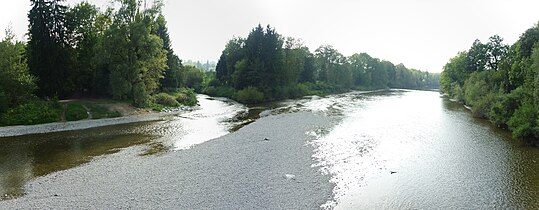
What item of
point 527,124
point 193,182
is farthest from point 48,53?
point 527,124

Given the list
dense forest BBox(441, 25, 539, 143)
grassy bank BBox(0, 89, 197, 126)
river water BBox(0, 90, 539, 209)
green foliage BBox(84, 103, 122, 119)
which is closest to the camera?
river water BBox(0, 90, 539, 209)

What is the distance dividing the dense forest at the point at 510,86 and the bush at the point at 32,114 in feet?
143

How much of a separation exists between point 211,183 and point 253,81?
172 ft

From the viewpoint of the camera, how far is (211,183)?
16.9 meters

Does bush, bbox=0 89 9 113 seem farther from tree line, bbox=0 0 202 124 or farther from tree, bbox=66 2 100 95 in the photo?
tree, bbox=66 2 100 95

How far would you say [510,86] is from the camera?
41.9 m

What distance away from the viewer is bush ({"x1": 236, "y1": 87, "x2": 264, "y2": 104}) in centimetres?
6531

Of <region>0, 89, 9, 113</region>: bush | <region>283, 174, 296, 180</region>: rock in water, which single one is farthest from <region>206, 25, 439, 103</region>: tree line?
<region>283, 174, 296, 180</region>: rock in water

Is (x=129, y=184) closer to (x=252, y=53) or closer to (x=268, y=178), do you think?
(x=268, y=178)

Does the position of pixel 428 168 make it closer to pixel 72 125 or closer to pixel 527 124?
pixel 527 124

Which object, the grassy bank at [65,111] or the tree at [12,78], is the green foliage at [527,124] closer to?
the grassy bank at [65,111]

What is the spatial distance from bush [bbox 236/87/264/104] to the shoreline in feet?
78.7

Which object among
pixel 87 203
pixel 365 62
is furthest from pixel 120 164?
pixel 365 62

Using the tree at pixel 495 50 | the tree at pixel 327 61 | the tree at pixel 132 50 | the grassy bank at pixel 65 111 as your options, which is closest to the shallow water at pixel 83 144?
the grassy bank at pixel 65 111
